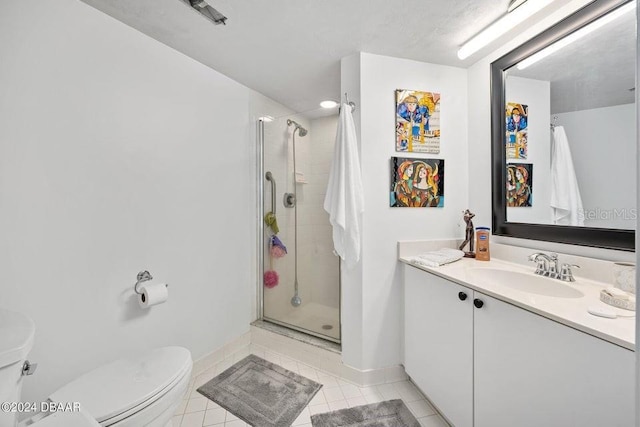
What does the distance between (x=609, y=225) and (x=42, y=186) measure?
2495 millimetres

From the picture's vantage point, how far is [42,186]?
3.77 feet

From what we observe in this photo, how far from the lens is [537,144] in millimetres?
1445

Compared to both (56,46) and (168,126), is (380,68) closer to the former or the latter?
(168,126)

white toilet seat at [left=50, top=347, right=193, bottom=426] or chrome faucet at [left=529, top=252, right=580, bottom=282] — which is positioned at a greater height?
chrome faucet at [left=529, top=252, right=580, bottom=282]

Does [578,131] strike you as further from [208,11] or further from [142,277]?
[142,277]

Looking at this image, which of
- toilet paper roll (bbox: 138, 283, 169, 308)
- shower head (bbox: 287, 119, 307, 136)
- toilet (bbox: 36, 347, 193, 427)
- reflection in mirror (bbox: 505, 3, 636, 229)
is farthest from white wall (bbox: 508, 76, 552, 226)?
toilet paper roll (bbox: 138, 283, 169, 308)

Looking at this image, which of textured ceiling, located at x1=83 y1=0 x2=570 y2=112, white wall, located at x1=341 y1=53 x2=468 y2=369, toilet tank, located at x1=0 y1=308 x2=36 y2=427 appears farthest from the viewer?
white wall, located at x1=341 y1=53 x2=468 y2=369

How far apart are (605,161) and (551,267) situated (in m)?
0.53

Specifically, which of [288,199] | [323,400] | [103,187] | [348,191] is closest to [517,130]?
[348,191]

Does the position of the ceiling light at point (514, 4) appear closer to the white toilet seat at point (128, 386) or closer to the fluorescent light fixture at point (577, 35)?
the fluorescent light fixture at point (577, 35)

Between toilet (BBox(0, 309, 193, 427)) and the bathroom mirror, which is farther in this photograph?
the bathroom mirror

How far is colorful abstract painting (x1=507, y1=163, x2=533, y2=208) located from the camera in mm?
1490

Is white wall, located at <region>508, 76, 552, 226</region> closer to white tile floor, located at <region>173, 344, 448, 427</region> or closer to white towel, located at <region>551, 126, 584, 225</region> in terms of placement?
white towel, located at <region>551, 126, 584, 225</region>

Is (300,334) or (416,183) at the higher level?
(416,183)
